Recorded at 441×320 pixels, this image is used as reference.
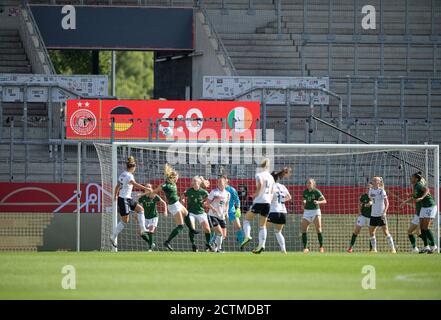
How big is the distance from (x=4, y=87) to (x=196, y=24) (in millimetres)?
8780

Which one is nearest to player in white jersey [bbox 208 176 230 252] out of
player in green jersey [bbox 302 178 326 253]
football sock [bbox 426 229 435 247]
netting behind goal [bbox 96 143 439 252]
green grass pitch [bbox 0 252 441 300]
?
player in green jersey [bbox 302 178 326 253]

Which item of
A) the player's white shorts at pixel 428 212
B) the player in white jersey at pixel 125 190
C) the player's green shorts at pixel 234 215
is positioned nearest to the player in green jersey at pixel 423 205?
the player's white shorts at pixel 428 212

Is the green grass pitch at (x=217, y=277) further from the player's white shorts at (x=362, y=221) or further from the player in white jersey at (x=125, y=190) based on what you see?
the player's white shorts at (x=362, y=221)

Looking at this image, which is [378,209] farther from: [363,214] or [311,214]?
[311,214]

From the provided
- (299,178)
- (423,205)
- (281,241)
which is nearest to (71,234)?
(299,178)

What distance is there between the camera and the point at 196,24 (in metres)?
44.1

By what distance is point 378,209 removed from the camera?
1156 inches

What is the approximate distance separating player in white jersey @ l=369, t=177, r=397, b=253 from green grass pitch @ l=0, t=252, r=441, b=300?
6.53 meters

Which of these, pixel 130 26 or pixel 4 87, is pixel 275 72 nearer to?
pixel 130 26

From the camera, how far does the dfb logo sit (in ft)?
143

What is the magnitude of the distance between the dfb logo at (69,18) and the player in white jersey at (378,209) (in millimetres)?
17580

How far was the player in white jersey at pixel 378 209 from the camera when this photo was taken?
95.8 feet
